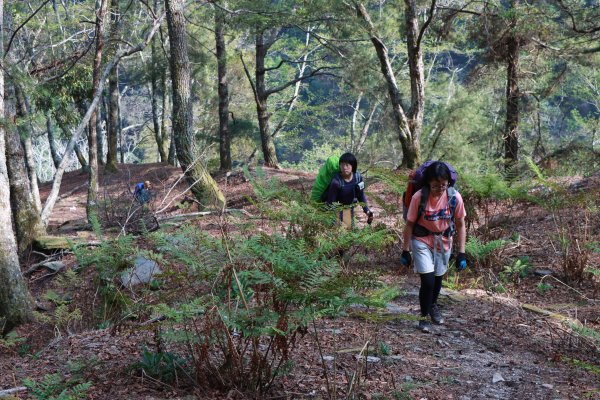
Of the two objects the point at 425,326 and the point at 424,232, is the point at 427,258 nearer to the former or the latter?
the point at 424,232

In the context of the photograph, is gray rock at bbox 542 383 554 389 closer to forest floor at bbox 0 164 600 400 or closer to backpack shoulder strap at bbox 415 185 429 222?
forest floor at bbox 0 164 600 400

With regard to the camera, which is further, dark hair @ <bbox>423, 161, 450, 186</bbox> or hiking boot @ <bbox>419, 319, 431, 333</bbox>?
hiking boot @ <bbox>419, 319, 431, 333</bbox>

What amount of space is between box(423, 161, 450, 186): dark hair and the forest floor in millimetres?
931

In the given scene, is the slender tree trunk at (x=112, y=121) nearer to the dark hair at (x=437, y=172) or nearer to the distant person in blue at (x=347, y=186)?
the distant person in blue at (x=347, y=186)

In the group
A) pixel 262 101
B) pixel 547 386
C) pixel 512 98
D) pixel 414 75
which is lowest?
pixel 547 386

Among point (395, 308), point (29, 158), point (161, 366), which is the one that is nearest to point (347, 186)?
point (395, 308)

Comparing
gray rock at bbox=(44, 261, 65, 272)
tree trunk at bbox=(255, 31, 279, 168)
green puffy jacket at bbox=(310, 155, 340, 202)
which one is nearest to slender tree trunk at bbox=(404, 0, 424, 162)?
tree trunk at bbox=(255, 31, 279, 168)

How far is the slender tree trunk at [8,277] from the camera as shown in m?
6.67

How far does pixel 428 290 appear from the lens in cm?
508

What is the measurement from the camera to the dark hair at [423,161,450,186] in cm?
467

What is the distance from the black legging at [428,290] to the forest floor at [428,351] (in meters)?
0.22

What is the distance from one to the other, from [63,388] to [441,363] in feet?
8.56

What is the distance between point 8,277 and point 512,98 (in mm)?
12927

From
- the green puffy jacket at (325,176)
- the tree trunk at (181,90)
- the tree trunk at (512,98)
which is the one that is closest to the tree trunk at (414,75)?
the tree trunk at (512,98)
